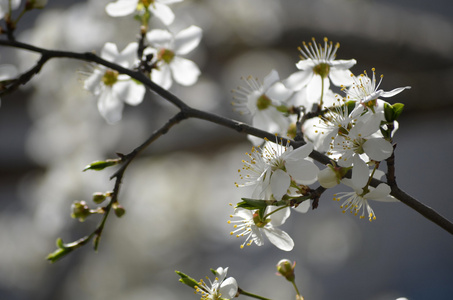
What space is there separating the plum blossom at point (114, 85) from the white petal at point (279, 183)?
28 cm

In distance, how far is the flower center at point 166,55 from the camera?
652 millimetres

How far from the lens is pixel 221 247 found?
2.21m

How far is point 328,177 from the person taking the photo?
0.39 metres

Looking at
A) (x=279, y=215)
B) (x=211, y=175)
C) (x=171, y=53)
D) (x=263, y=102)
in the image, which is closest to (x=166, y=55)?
(x=171, y=53)

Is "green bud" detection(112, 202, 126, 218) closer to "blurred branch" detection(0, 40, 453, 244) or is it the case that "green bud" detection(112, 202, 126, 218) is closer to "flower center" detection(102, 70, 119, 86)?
"blurred branch" detection(0, 40, 453, 244)

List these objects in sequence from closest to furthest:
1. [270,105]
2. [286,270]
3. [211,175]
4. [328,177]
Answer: [328,177] < [286,270] < [270,105] < [211,175]

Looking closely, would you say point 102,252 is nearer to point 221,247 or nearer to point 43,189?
point 43,189

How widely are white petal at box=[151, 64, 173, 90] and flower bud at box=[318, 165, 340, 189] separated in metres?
0.33

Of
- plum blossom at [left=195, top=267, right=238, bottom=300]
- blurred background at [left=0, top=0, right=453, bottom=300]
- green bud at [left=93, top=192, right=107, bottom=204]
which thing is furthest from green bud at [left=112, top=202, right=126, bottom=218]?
blurred background at [left=0, top=0, right=453, bottom=300]

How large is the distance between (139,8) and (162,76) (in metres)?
0.09

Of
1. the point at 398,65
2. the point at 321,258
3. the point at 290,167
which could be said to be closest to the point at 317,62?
the point at 290,167

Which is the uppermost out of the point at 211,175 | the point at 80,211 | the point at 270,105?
the point at 270,105

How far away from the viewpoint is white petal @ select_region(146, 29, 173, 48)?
63cm

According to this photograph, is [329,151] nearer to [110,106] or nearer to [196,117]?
[196,117]
